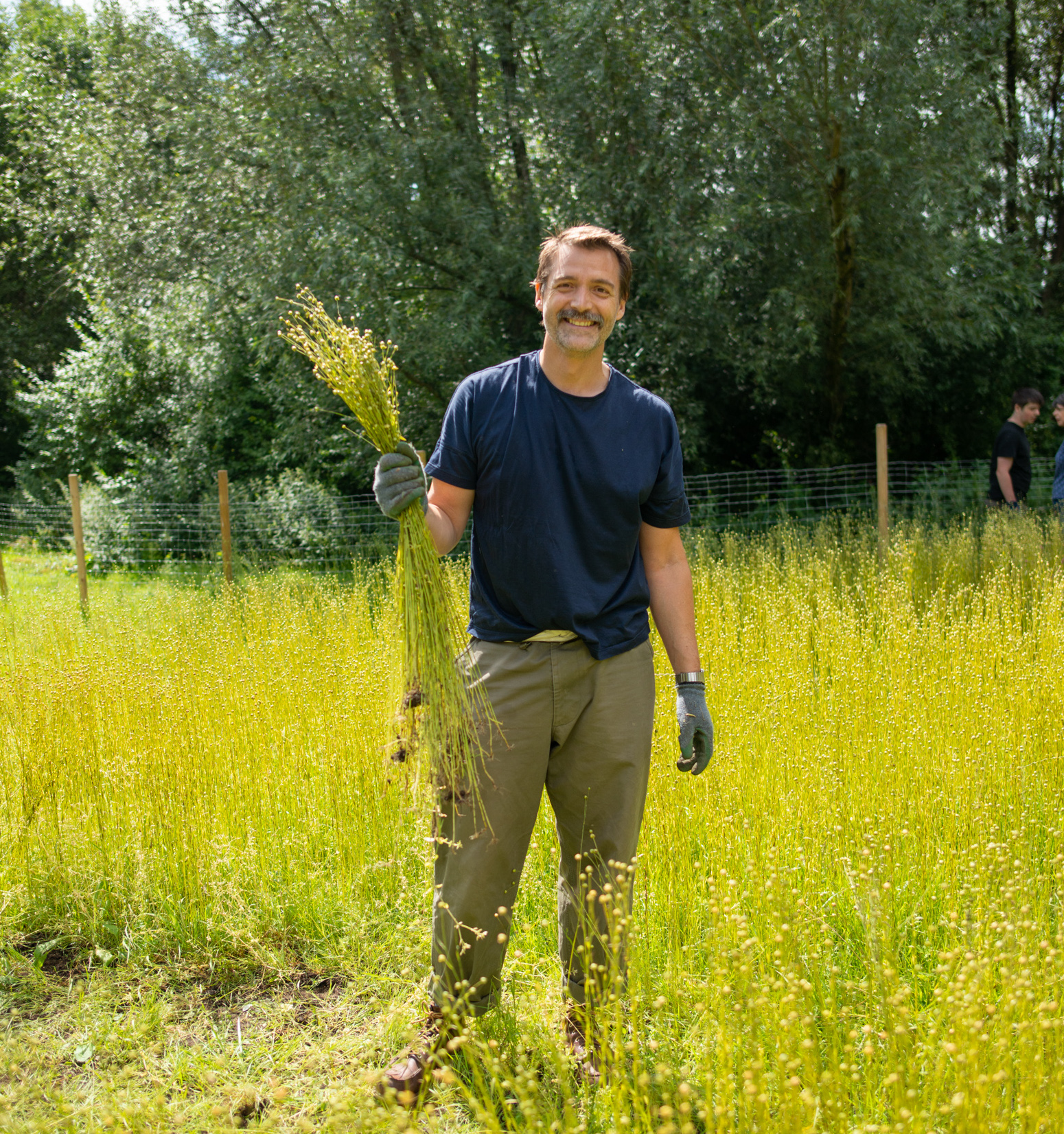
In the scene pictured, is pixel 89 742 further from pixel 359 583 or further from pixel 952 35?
pixel 952 35

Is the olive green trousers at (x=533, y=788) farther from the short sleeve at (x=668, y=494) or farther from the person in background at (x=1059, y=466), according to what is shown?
the person in background at (x=1059, y=466)

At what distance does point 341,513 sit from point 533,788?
28.7ft

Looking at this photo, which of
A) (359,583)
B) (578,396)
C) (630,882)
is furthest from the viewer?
(359,583)

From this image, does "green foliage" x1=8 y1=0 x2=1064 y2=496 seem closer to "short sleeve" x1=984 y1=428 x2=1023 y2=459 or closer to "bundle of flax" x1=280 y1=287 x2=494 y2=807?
"short sleeve" x1=984 y1=428 x2=1023 y2=459

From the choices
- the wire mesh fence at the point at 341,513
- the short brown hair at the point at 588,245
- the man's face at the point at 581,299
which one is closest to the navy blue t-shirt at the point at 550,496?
the man's face at the point at 581,299

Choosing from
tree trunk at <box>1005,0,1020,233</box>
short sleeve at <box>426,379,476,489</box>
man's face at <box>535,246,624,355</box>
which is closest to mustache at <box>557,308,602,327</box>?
man's face at <box>535,246,624,355</box>

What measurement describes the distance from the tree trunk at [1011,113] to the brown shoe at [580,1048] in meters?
13.8

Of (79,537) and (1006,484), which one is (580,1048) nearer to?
(1006,484)

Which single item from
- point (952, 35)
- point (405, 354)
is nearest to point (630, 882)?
point (405, 354)

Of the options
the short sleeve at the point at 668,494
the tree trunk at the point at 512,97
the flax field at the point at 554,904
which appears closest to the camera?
the flax field at the point at 554,904

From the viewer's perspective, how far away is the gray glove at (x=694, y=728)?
8.54ft

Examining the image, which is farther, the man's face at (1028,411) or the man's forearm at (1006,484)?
the man's forearm at (1006,484)

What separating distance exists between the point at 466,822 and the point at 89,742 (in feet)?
7.77

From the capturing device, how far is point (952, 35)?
9.48m
